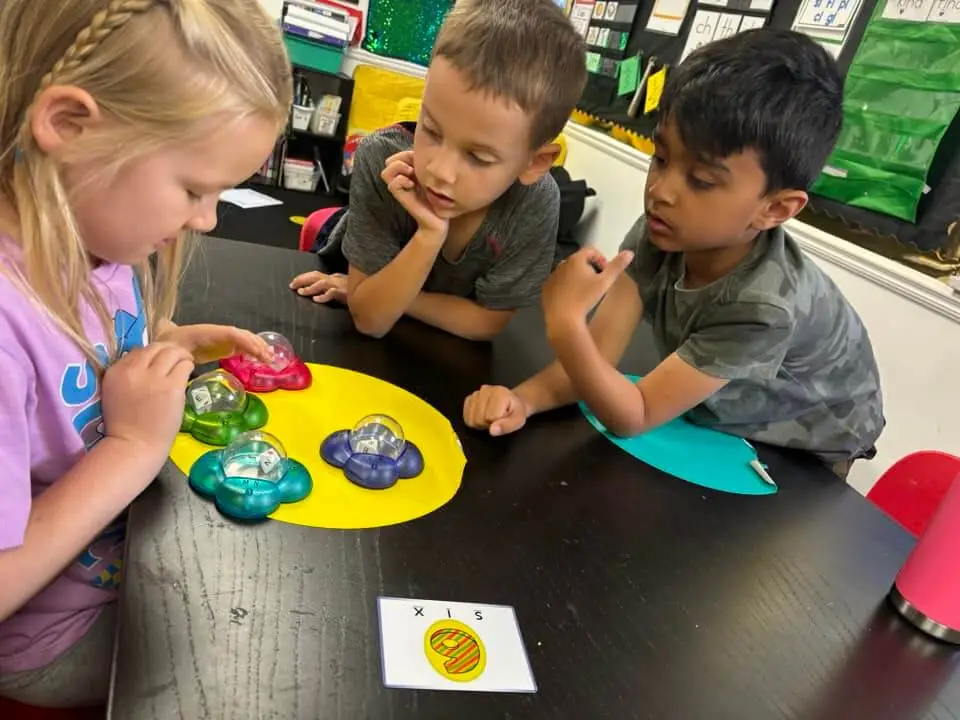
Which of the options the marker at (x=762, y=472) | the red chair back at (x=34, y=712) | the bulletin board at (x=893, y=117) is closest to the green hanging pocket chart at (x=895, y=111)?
the bulletin board at (x=893, y=117)

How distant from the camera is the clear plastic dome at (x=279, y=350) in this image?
2.61 ft

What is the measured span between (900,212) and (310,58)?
2.68m

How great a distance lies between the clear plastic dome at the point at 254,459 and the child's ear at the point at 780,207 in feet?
2.20

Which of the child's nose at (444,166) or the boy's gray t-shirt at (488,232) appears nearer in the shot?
the child's nose at (444,166)

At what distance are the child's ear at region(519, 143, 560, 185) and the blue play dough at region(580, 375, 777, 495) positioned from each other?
34 cm

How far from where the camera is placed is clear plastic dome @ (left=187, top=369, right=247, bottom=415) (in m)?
0.68

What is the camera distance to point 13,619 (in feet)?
2.10

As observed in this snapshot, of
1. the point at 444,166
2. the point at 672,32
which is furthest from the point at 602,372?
the point at 672,32

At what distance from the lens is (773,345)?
914mm

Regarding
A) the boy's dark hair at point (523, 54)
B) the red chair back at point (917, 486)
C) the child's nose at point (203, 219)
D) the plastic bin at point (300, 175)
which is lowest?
the plastic bin at point (300, 175)

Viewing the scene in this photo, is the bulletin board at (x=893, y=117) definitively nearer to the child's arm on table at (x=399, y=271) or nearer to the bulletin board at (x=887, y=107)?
the bulletin board at (x=887, y=107)

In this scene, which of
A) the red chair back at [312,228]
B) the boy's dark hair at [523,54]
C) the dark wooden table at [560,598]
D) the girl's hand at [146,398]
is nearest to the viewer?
the dark wooden table at [560,598]

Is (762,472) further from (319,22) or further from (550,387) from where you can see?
(319,22)

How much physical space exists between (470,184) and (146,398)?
0.51 metres
